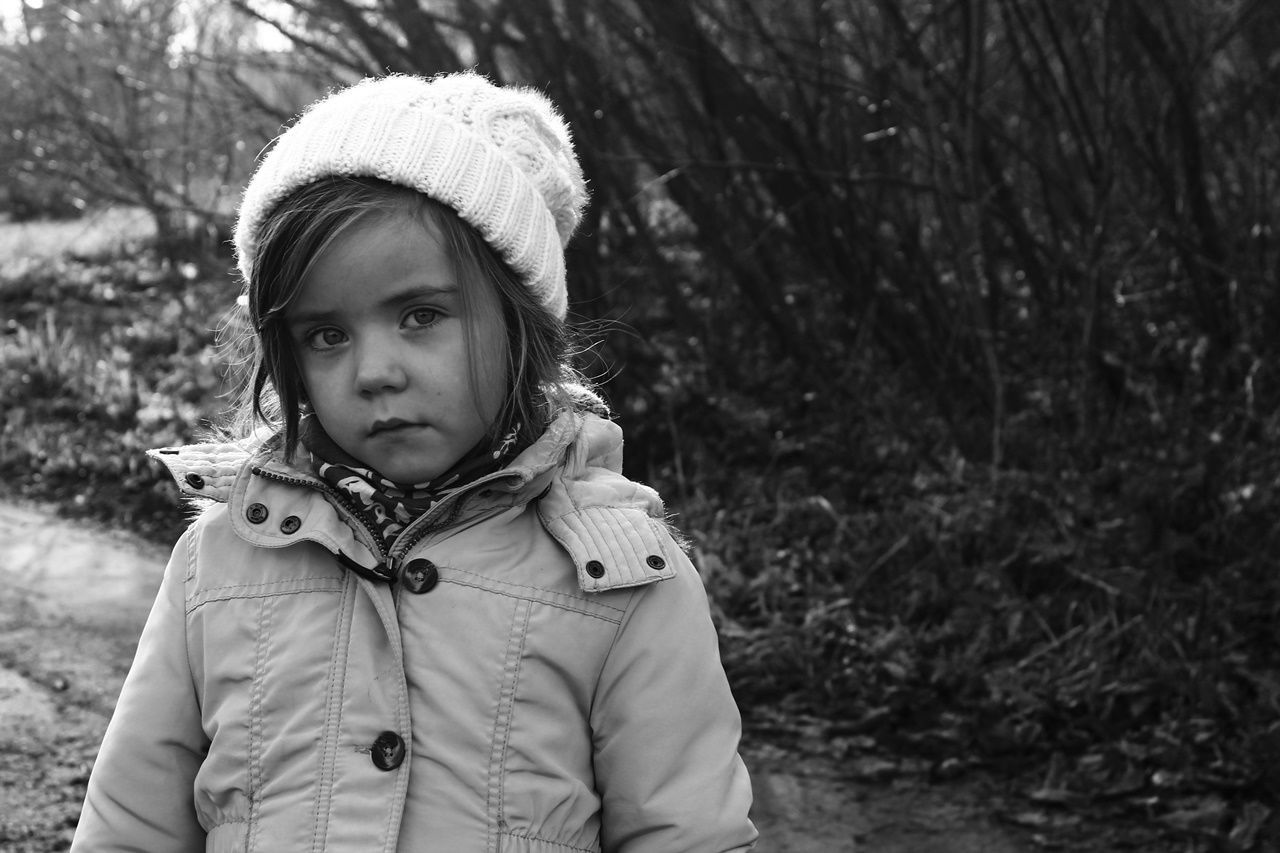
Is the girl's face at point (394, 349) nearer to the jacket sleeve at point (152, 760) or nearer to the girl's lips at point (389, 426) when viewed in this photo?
the girl's lips at point (389, 426)

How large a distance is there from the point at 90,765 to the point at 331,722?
2.11 metres

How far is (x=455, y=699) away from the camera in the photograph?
181cm

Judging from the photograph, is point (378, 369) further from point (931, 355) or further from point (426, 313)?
point (931, 355)

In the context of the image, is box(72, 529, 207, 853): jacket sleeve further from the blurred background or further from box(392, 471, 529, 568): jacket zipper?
the blurred background

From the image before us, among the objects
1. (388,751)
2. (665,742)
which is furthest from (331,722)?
(665,742)

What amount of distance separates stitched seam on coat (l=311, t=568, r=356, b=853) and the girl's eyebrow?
1.15ft

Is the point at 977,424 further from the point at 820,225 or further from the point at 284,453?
the point at 284,453

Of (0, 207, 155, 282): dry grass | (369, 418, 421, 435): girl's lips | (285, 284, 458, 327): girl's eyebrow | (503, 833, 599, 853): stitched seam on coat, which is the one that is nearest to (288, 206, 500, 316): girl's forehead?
(285, 284, 458, 327): girl's eyebrow

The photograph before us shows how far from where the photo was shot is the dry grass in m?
10.7

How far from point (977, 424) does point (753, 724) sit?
1.92 m

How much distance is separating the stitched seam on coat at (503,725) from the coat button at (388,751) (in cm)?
11

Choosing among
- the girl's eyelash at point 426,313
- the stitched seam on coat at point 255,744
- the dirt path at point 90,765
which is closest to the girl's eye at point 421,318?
the girl's eyelash at point 426,313

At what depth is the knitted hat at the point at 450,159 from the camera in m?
1.92

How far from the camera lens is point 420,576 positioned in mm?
1855
